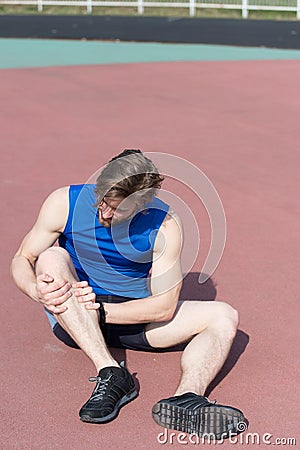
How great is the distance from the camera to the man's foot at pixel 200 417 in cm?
348

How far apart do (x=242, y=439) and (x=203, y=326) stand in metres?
0.65

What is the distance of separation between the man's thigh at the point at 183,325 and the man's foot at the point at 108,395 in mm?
332

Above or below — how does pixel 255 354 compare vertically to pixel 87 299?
below

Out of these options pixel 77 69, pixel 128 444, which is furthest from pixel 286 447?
pixel 77 69

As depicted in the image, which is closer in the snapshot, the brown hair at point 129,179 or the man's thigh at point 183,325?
the brown hair at point 129,179

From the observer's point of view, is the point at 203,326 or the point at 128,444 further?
the point at 203,326

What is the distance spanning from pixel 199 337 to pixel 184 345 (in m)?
0.34

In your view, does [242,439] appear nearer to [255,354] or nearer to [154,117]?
[255,354]

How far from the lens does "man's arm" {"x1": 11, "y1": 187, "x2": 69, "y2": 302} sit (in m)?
4.03

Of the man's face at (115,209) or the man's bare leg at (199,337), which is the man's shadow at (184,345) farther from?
the man's face at (115,209)

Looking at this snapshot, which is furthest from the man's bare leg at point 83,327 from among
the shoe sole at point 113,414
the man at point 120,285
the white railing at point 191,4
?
the white railing at point 191,4

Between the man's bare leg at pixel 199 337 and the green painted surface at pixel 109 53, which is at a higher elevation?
the green painted surface at pixel 109 53

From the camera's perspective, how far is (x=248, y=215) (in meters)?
6.53

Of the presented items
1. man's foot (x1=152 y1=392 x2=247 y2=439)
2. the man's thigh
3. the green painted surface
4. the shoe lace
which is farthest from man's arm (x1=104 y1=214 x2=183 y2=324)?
the green painted surface
